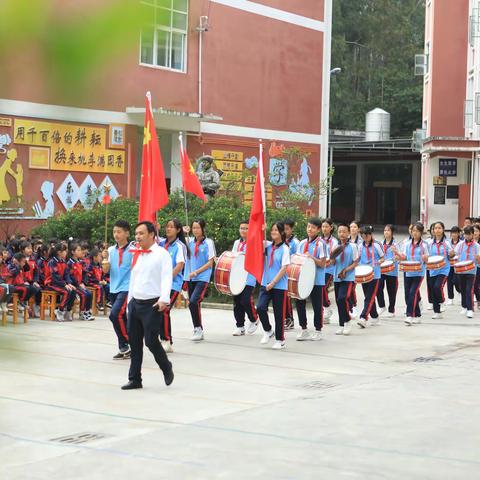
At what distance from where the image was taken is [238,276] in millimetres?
12102

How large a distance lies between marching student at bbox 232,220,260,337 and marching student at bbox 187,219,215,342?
61 cm

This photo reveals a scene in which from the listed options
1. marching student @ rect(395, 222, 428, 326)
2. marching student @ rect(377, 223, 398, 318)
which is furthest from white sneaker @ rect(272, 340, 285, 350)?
marching student @ rect(377, 223, 398, 318)

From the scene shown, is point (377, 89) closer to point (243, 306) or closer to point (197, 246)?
point (243, 306)

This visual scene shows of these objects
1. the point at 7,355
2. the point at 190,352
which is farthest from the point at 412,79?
the point at 7,355

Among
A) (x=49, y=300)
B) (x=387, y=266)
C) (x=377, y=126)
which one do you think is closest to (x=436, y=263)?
(x=387, y=266)

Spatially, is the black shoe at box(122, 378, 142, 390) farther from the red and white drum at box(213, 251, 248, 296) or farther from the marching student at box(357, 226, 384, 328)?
the marching student at box(357, 226, 384, 328)

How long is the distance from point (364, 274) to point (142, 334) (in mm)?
5816

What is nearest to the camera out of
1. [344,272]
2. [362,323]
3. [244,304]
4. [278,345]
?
[278,345]

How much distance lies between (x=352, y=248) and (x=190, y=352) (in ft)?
11.2

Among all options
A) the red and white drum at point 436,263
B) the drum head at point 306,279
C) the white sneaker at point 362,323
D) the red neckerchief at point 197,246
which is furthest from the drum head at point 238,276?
the red and white drum at point 436,263

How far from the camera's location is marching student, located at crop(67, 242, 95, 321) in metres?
13.4

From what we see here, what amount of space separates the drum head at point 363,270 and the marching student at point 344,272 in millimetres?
443

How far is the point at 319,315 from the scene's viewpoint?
12016 millimetres

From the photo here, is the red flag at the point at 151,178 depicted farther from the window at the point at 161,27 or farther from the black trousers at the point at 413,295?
the window at the point at 161,27
